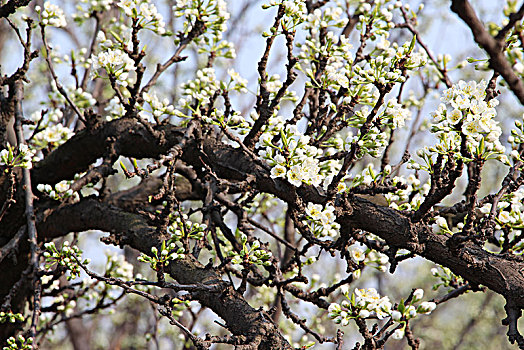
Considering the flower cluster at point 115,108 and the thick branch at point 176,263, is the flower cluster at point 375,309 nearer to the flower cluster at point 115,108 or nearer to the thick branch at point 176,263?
the thick branch at point 176,263

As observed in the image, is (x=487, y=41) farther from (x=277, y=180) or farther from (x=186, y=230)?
(x=186, y=230)

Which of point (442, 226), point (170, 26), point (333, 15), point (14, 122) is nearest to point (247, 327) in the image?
point (442, 226)

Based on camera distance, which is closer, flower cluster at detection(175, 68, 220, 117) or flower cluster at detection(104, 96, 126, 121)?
flower cluster at detection(175, 68, 220, 117)

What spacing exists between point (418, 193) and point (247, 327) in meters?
1.42

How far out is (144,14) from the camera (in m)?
2.74

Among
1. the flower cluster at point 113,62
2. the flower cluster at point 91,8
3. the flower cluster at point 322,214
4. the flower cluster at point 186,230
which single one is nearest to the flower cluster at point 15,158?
the flower cluster at point 113,62

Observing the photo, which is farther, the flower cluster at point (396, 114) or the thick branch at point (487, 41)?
the flower cluster at point (396, 114)

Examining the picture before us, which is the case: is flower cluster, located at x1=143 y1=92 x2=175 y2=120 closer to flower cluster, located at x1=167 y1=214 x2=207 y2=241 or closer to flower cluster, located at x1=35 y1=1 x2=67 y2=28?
flower cluster, located at x1=167 y1=214 x2=207 y2=241

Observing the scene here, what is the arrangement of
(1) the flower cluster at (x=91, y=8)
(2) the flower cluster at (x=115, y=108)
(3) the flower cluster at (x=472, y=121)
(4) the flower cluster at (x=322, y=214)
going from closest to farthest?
1. (3) the flower cluster at (x=472, y=121)
2. (4) the flower cluster at (x=322, y=214)
3. (2) the flower cluster at (x=115, y=108)
4. (1) the flower cluster at (x=91, y=8)

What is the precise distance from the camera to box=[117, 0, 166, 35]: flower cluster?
106 inches

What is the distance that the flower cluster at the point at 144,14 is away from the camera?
2.69 m


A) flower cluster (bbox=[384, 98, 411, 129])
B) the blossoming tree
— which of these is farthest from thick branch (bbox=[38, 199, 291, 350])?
flower cluster (bbox=[384, 98, 411, 129])

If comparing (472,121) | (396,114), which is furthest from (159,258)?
(472,121)

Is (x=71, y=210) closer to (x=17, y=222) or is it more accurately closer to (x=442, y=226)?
(x=17, y=222)
